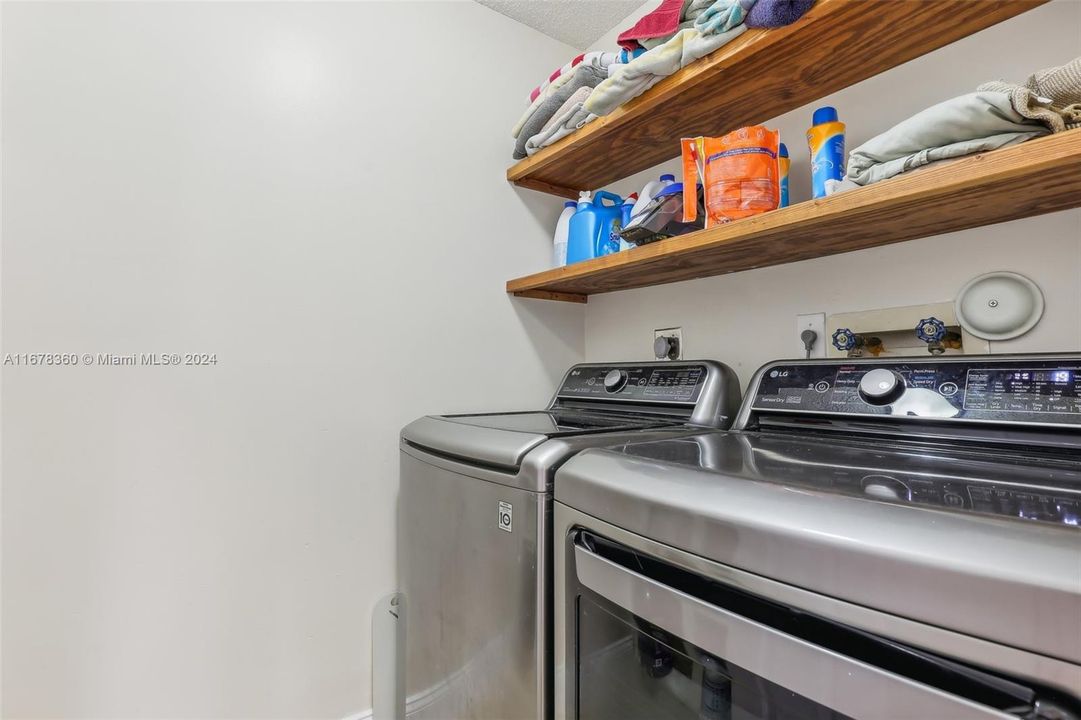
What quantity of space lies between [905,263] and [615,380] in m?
0.71

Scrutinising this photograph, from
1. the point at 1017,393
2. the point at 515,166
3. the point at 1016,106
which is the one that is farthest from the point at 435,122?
the point at 1017,393

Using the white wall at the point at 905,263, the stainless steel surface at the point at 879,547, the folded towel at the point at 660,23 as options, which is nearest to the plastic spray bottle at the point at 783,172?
the white wall at the point at 905,263

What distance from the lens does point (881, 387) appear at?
34.2 inches

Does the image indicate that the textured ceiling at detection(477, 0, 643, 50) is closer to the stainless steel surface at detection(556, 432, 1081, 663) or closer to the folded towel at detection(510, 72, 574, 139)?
the folded towel at detection(510, 72, 574, 139)

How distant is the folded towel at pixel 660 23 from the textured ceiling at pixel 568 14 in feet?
2.04

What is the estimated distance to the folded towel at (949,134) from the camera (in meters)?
0.67

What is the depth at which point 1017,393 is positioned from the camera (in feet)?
2.42

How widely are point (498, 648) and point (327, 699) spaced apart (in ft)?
2.34

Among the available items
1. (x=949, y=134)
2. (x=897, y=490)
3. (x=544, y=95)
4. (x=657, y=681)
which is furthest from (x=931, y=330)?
(x=544, y=95)

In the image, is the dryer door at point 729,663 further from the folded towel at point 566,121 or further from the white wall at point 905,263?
the folded towel at point 566,121

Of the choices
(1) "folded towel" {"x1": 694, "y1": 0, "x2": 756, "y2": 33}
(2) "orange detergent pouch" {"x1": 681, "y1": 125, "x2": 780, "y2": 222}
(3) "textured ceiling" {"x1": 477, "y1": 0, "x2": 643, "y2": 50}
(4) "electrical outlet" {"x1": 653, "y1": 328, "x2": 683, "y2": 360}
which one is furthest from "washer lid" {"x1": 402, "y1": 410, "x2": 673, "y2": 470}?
(3) "textured ceiling" {"x1": 477, "y1": 0, "x2": 643, "y2": 50}

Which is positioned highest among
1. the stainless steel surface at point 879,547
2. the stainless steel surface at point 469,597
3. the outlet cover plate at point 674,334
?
the outlet cover plate at point 674,334

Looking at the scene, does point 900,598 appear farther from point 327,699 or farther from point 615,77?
point 327,699

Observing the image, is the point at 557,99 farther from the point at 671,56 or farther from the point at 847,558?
the point at 847,558
